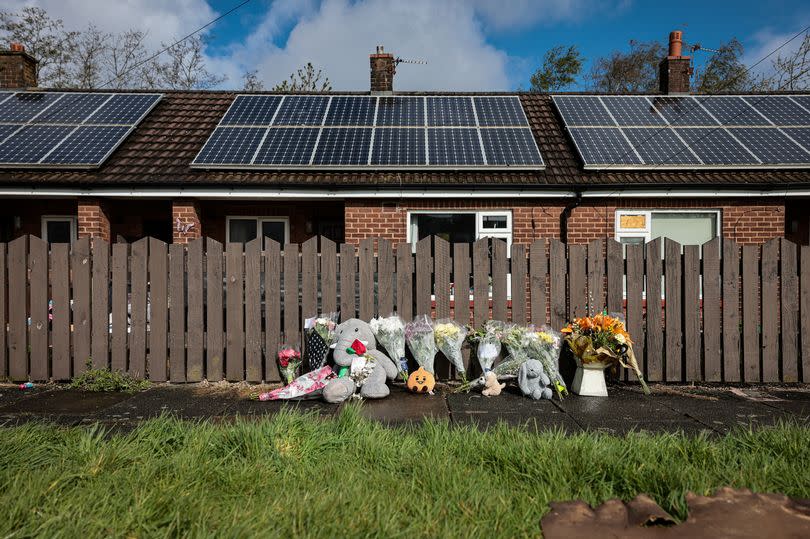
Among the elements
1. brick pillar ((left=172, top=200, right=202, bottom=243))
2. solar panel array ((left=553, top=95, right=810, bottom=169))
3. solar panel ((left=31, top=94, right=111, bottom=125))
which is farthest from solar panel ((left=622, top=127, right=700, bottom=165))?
solar panel ((left=31, top=94, right=111, bottom=125))

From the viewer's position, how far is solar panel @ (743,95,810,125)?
411 inches

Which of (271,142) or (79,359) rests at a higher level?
(271,142)

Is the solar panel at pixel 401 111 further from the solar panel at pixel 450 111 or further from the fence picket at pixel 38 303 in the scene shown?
the fence picket at pixel 38 303

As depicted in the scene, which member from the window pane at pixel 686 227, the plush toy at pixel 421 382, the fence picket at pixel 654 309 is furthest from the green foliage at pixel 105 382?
the window pane at pixel 686 227

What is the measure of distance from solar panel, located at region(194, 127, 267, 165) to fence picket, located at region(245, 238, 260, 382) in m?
3.96

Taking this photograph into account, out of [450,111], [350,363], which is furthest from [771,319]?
[450,111]

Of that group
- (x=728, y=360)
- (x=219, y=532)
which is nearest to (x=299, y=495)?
(x=219, y=532)

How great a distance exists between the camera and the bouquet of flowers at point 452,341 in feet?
18.2

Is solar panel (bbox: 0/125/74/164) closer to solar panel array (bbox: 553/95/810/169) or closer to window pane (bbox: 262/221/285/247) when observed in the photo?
window pane (bbox: 262/221/285/247)

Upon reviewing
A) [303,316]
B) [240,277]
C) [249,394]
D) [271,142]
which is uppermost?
[271,142]

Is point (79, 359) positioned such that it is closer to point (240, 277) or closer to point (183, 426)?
point (240, 277)

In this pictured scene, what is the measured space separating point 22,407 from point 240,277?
226 cm

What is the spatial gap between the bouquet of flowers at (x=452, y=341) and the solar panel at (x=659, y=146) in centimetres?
564

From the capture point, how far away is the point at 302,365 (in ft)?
18.9
